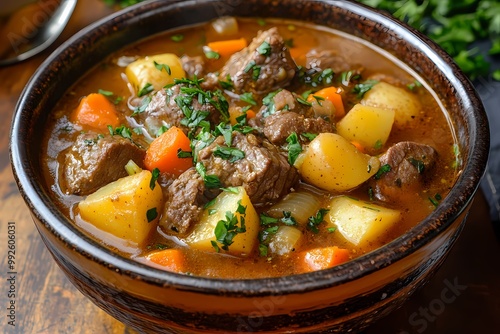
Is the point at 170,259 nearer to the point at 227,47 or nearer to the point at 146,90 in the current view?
the point at 146,90

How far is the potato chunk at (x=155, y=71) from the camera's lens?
325 centimetres

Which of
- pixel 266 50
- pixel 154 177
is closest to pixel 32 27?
pixel 266 50

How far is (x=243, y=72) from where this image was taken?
3.16 meters

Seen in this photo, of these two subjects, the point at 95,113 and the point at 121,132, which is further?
the point at 95,113

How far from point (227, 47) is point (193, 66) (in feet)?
0.89

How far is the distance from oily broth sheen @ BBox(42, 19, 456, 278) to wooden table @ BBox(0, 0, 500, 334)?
0.51 m

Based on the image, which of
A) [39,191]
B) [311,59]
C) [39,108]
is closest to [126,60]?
[39,108]

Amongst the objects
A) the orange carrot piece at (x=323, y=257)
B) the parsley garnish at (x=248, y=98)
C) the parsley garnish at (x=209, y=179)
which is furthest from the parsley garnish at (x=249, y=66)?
the orange carrot piece at (x=323, y=257)

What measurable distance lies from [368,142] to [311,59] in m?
0.68

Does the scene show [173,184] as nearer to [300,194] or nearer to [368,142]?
[300,194]

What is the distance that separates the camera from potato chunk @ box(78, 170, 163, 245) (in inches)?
101

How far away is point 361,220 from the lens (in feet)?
8.48

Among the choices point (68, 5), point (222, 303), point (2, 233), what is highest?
point (222, 303)

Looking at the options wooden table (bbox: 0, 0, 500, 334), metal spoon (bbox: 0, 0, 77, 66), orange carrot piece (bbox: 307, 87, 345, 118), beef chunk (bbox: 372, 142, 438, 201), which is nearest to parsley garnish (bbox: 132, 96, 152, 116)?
orange carrot piece (bbox: 307, 87, 345, 118)
